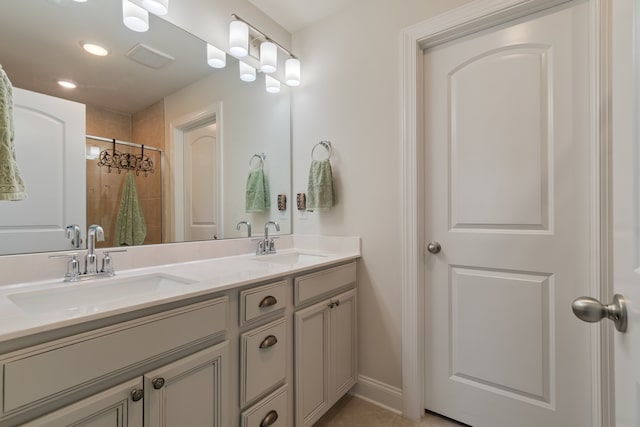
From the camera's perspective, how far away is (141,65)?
1318 mm

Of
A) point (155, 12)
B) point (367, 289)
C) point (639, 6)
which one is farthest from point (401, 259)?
point (155, 12)

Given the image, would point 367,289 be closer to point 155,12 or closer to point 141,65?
point 141,65

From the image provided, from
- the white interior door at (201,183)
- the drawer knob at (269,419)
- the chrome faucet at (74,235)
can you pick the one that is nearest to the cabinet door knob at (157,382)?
the drawer knob at (269,419)

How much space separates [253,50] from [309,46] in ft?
1.27

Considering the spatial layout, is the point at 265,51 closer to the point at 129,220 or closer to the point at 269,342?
the point at 129,220

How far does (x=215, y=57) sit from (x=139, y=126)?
1.94 ft

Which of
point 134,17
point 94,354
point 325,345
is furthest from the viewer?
point 325,345

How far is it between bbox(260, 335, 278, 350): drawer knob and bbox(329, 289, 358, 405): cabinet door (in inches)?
15.3

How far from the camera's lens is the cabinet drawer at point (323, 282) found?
4.19ft

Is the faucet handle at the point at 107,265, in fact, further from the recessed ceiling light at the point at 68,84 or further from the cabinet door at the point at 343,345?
the cabinet door at the point at 343,345

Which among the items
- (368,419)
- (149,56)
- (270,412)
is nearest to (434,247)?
(368,419)

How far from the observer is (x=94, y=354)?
2.27ft

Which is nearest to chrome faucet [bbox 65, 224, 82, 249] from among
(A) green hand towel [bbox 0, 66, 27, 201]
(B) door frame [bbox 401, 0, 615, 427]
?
(A) green hand towel [bbox 0, 66, 27, 201]

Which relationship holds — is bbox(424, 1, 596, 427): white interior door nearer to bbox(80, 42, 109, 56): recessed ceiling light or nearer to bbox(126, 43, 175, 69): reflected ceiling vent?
bbox(126, 43, 175, 69): reflected ceiling vent
